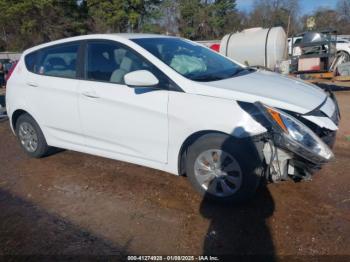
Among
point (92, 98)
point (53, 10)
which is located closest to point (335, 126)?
point (92, 98)

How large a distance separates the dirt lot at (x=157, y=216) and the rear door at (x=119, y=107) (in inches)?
19.3

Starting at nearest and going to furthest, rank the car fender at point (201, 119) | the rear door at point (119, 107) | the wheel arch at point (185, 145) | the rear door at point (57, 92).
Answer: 1. the car fender at point (201, 119)
2. the wheel arch at point (185, 145)
3. the rear door at point (119, 107)
4. the rear door at point (57, 92)

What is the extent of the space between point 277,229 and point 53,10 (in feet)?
122

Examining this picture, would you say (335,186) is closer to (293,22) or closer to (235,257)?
(235,257)

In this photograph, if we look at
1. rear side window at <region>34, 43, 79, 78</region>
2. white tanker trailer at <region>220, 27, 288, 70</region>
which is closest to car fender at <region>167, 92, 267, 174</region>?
rear side window at <region>34, 43, 79, 78</region>

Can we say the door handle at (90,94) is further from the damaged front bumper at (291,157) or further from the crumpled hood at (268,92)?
the damaged front bumper at (291,157)

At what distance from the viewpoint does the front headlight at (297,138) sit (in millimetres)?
3193

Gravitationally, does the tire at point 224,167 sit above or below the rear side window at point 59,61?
below

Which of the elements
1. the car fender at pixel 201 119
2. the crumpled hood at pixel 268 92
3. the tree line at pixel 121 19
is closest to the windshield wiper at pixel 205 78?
the crumpled hood at pixel 268 92

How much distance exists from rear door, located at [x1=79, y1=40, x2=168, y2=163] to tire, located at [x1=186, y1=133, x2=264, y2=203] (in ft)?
1.32

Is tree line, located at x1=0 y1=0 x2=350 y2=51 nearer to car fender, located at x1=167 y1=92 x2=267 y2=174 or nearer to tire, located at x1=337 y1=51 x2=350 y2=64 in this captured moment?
tire, located at x1=337 y1=51 x2=350 y2=64

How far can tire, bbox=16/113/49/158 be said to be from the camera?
5172 mm

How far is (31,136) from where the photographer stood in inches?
209

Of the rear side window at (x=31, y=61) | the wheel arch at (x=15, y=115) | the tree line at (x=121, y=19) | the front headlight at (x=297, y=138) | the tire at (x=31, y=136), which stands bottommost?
the tire at (x=31, y=136)
